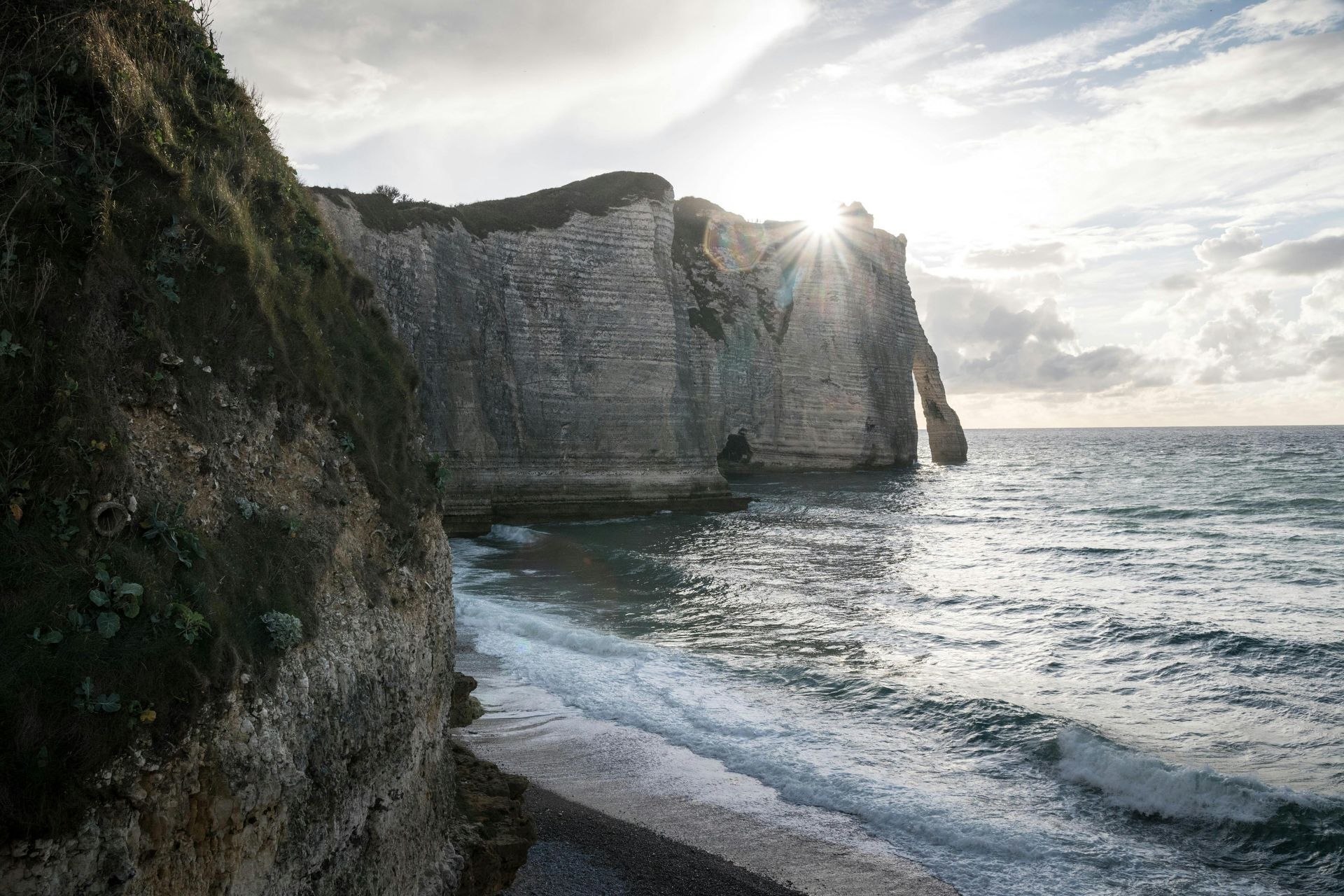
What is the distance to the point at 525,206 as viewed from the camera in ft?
113

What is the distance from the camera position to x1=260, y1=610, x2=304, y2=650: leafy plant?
362 cm

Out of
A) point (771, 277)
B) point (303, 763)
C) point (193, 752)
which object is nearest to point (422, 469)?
point (303, 763)

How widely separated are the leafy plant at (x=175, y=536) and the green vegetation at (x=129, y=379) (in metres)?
0.01

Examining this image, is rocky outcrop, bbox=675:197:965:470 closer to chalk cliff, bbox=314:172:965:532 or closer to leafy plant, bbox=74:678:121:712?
chalk cliff, bbox=314:172:965:532

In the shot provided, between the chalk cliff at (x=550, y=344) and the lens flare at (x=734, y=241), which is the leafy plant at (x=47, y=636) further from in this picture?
the lens flare at (x=734, y=241)

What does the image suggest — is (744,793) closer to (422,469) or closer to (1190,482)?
(422,469)

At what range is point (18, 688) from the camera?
2730mm

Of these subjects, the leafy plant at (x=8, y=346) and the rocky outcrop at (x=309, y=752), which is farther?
the leafy plant at (x=8, y=346)

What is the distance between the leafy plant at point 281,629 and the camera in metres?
3.62

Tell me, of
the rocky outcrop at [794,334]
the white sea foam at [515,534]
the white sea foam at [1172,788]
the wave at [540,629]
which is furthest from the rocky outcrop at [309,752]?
the rocky outcrop at [794,334]

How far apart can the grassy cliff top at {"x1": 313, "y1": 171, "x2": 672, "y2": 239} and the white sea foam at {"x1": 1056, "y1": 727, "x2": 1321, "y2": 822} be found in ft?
91.0

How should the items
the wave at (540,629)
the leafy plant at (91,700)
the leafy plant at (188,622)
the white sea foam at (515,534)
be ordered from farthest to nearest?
1. the white sea foam at (515,534)
2. the wave at (540,629)
3. the leafy plant at (188,622)
4. the leafy plant at (91,700)

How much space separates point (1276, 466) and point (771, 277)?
35866 millimetres

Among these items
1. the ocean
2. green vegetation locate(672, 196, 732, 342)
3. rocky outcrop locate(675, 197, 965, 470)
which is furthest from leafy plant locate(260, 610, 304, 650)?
green vegetation locate(672, 196, 732, 342)
